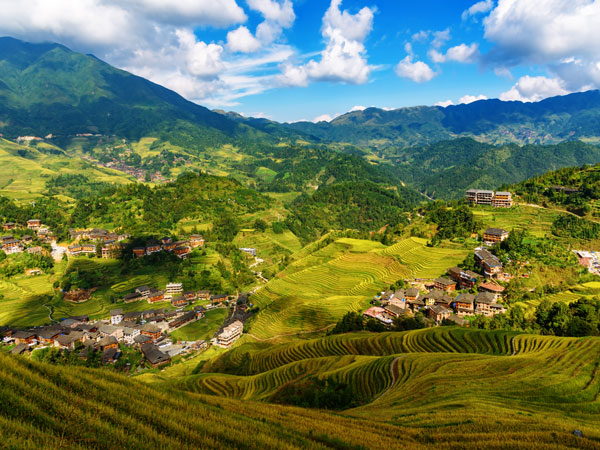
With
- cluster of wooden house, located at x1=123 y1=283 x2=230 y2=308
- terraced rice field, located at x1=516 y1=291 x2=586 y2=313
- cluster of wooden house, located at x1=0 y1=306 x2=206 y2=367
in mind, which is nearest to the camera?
terraced rice field, located at x1=516 y1=291 x2=586 y2=313

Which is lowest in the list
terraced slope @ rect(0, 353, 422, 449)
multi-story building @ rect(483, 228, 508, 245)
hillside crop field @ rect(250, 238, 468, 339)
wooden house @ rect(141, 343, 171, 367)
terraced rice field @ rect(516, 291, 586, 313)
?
wooden house @ rect(141, 343, 171, 367)

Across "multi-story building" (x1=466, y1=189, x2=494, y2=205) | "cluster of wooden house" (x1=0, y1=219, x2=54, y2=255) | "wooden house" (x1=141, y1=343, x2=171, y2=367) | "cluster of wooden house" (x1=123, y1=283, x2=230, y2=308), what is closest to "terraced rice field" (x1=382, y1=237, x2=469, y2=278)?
"multi-story building" (x1=466, y1=189, x2=494, y2=205)

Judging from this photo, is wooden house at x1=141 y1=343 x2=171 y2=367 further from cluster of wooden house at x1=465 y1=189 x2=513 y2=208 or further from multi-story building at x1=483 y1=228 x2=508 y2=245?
cluster of wooden house at x1=465 y1=189 x2=513 y2=208

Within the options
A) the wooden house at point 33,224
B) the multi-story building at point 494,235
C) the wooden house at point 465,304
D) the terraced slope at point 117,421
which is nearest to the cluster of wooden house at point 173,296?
the wooden house at point 465,304

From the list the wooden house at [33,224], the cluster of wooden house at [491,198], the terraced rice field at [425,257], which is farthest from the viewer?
the wooden house at [33,224]

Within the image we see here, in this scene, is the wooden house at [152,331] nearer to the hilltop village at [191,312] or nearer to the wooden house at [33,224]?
the hilltop village at [191,312]

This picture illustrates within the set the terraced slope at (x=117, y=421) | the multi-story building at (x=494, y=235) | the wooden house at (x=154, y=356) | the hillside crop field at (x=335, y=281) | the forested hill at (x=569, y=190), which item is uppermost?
the forested hill at (x=569, y=190)

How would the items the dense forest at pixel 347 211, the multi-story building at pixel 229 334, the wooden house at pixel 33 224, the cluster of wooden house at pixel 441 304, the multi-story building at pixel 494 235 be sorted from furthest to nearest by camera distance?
1. the dense forest at pixel 347 211
2. the wooden house at pixel 33 224
3. the multi-story building at pixel 494 235
4. the multi-story building at pixel 229 334
5. the cluster of wooden house at pixel 441 304

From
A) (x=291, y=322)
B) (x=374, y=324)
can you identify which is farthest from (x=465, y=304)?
(x=291, y=322)
